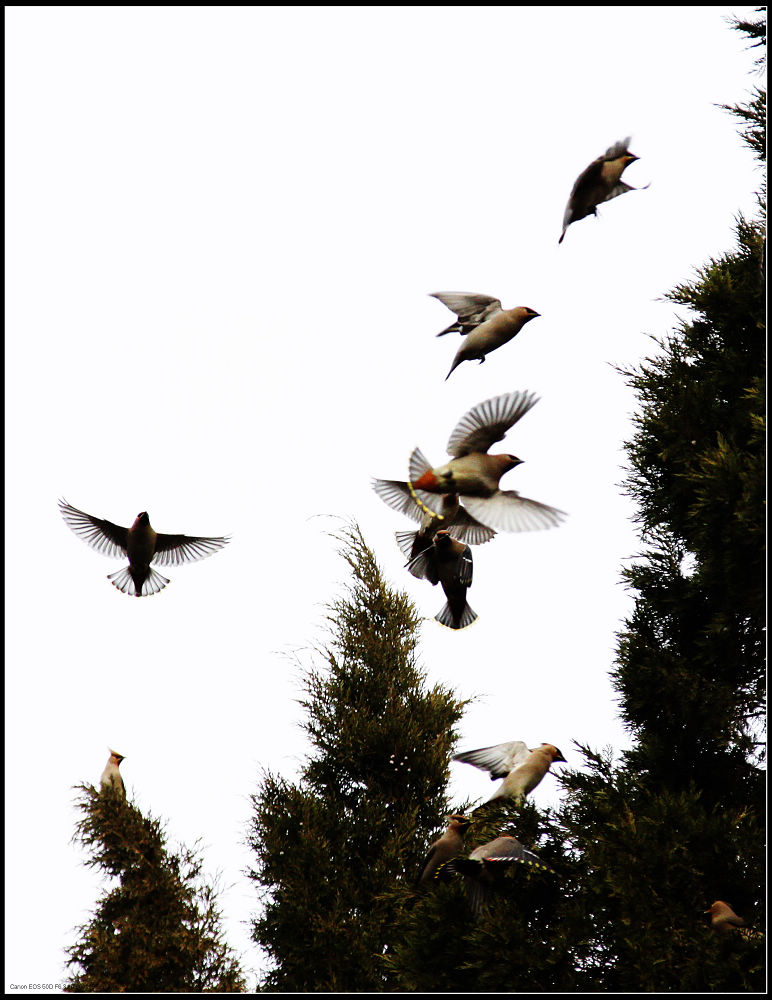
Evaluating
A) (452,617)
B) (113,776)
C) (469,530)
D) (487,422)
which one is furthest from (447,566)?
(113,776)

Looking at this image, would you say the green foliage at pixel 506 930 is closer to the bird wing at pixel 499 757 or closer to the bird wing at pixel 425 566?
the bird wing at pixel 499 757

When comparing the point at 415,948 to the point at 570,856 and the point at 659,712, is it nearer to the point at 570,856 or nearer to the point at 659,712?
the point at 570,856

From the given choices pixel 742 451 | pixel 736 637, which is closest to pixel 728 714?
pixel 736 637

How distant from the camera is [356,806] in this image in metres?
6.42

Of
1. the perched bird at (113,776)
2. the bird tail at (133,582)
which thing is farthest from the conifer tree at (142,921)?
the bird tail at (133,582)

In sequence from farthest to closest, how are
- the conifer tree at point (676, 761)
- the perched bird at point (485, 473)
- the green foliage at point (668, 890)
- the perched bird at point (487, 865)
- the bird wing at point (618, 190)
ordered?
1. the bird wing at point (618, 190)
2. the perched bird at point (485, 473)
3. the perched bird at point (487, 865)
4. the conifer tree at point (676, 761)
5. the green foliage at point (668, 890)

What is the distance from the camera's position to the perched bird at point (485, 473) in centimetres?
396

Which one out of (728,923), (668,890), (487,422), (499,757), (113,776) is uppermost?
(487,422)

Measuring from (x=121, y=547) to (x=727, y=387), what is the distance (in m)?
3.58

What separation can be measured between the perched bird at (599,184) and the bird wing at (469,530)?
125cm

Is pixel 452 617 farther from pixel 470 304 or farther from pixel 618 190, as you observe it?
pixel 618 190

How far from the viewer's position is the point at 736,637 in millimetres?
4145

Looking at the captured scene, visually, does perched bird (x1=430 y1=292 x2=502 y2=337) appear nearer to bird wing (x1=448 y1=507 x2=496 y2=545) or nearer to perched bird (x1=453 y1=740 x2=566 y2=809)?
bird wing (x1=448 y1=507 x2=496 y2=545)

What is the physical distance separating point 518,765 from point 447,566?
1027mm
